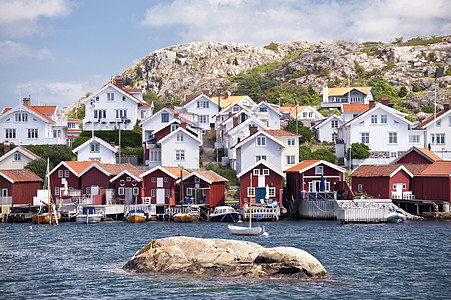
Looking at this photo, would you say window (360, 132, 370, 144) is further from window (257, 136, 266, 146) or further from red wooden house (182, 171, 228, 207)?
red wooden house (182, 171, 228, 207)

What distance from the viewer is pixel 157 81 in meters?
177

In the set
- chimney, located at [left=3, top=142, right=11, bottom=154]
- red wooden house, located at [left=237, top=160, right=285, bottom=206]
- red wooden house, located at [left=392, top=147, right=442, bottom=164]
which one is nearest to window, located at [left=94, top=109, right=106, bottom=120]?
chimney, located at [left=3, top=142, right=11, bottom=154]

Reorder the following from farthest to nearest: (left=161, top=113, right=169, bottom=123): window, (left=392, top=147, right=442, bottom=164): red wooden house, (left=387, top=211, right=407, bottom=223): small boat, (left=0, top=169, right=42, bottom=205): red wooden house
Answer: (left=161, top=113, right=169, bottom=123): window → (left=392, top=147, right=442, bottom=164): red wooden house → (left=0, top=169, right=42, bottom=205): red wooden house → (left=387, top=211, right=407, bottom=223): small boat

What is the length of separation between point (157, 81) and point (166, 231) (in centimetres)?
12074

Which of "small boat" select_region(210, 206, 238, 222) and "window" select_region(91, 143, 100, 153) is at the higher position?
"window" select_region(91, 143, 100, 153)

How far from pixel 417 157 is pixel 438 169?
6645mm

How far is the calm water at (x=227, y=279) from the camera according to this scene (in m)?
32.3

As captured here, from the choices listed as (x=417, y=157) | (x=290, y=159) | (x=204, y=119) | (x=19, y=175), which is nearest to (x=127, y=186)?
(x=19, y=175)

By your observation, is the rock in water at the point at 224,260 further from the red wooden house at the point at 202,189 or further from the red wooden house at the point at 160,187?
the red wooden house at the point at 160,187

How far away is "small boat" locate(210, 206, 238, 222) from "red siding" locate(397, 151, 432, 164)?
2457 centimetres

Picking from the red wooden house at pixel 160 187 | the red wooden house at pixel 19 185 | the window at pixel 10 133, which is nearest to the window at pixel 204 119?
the window at pixel 10 133

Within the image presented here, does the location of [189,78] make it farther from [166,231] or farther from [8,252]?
[8,252]

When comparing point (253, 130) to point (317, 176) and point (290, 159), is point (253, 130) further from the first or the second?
point (317, 176)

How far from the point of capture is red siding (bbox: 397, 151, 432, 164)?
7915 centimetres
